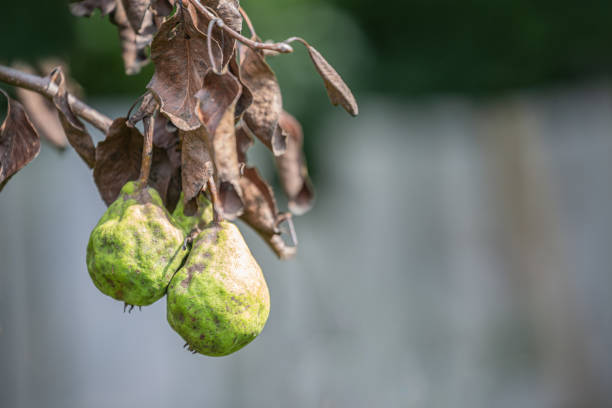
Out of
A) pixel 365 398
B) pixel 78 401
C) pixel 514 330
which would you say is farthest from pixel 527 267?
pixel 78 401

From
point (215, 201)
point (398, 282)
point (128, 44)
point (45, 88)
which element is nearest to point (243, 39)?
point (215, 201)

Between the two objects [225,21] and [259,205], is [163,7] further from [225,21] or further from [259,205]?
[259,205]

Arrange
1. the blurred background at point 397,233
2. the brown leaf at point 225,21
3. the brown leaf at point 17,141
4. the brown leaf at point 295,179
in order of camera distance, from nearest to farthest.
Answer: the brown leaf at point 225,21 < the brown leaf at point 17,141 < the brown leaf at point 295,179 < the blurred background at point 397,233

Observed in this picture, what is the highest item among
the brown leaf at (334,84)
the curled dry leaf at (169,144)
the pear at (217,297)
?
the brown leaf at (334,84)

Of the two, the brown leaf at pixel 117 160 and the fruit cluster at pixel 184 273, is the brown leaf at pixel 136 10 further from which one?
the fruit cluster at pixel 184 273

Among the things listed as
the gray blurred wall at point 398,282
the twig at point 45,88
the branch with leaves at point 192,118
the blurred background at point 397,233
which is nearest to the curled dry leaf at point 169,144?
the branch with leaves at point 192,118

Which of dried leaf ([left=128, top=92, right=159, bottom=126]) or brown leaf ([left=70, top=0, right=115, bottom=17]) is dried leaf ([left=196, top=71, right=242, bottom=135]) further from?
brown leaf ([left=70, top=0, right=115, bottom=17])

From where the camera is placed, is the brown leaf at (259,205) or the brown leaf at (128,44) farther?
the brown leaf at (128,44)

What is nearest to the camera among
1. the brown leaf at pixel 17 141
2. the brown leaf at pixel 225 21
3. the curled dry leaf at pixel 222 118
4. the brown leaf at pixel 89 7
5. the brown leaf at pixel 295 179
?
the curled dry leaf at pixel 222 118
